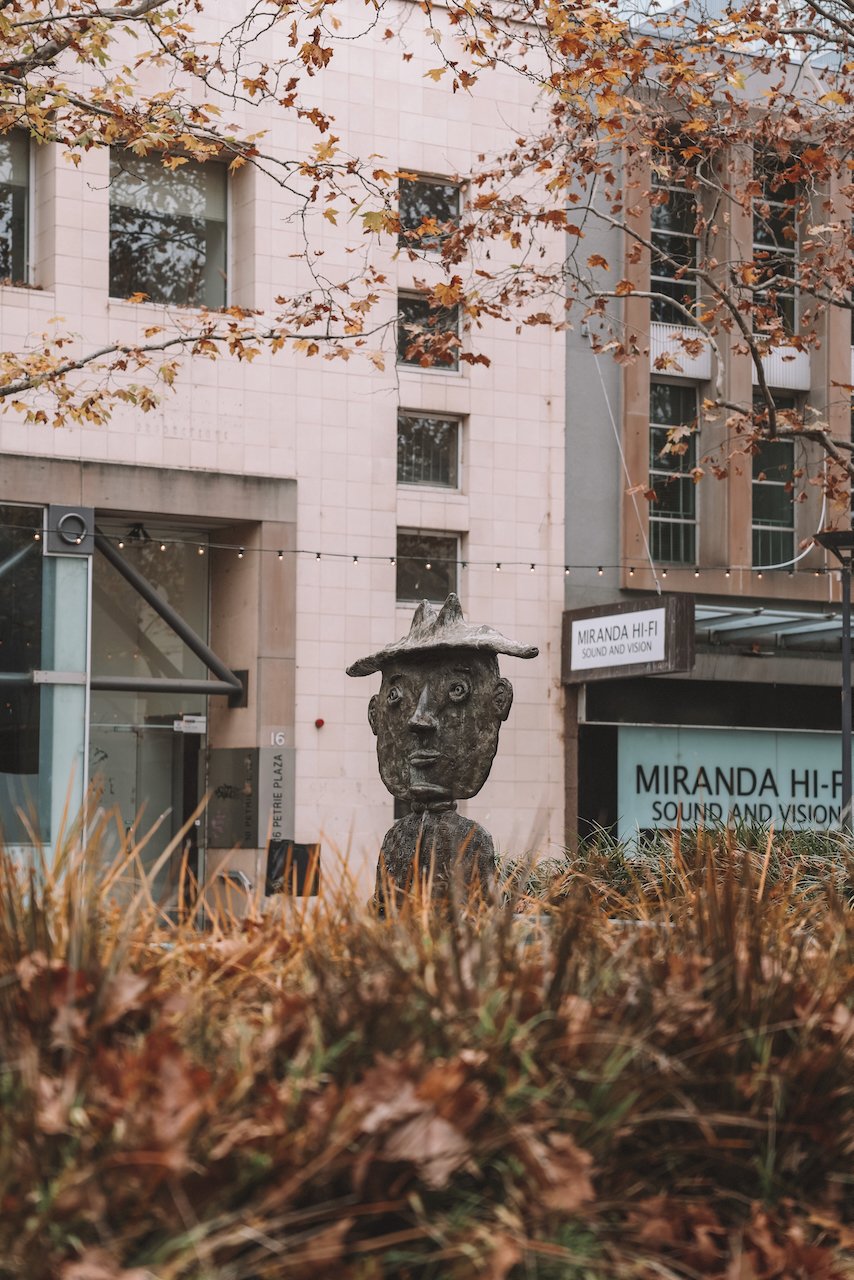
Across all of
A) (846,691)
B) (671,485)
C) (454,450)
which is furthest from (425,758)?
(671,485)

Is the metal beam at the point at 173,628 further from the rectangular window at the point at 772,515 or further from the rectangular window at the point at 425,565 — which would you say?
the rectangular window at the point at 772,515

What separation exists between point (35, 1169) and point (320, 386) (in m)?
23.7

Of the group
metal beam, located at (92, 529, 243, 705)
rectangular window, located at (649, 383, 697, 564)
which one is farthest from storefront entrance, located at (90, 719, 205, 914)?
rectangular window, located at (649, 383, 697, 564)

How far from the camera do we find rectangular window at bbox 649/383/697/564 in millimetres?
29656

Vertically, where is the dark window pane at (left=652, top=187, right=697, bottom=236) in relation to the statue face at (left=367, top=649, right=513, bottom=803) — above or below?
above

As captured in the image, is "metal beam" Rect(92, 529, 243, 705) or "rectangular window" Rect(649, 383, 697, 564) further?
"rectangular window" Rect(649, 383, 697, 564)

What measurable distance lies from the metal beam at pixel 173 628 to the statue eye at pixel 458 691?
1636cm

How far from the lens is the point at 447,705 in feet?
31.6

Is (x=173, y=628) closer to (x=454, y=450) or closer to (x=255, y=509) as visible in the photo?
(x=255, y=509)

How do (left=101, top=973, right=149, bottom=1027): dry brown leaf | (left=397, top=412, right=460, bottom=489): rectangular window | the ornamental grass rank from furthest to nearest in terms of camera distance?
(left=397, top=412, right=460, bottom=489): rectangular window
(left=101, top=973, right=149, bottom=1027): dry brown leaf
the ornamental grass

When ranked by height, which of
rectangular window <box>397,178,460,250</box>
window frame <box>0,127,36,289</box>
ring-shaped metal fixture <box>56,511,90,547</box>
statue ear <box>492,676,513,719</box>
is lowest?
statue ear <box>492,676,513,719</box>

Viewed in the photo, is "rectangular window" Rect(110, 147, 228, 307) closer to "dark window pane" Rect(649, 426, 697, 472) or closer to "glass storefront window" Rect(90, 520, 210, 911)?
"glass storefront window" Rect(90, 520, 210, 911)

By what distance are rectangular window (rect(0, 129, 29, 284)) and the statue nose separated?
17.2m

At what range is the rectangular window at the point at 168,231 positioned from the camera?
25891 millimetres
